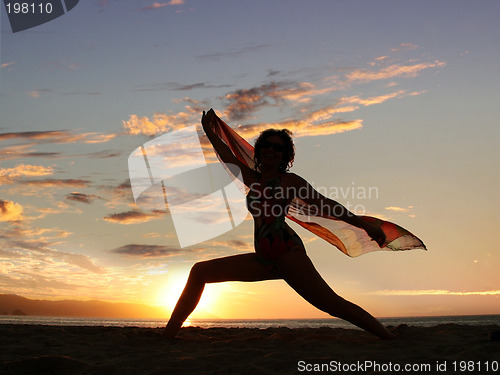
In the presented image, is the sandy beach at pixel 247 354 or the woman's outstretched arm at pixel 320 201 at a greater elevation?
the woman's outstretched arm at pixel 320 201

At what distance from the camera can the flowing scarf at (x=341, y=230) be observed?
5.58 metres

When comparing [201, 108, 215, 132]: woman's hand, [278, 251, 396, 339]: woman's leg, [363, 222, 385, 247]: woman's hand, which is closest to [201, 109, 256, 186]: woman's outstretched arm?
[201, 108, 215, 132]: woman's hand

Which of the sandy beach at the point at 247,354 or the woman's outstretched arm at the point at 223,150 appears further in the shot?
the woman's outstretched arm at the point at 223,150

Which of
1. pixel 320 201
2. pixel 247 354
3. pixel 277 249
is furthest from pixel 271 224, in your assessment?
pixel 247 354

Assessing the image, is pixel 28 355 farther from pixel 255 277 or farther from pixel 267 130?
pixel 267 130

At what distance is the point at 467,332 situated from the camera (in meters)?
5.83

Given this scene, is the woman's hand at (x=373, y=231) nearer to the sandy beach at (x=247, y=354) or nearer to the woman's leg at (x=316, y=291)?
the woman's leg at (x=316, y=291)

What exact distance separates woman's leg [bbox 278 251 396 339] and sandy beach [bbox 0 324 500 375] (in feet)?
0.88

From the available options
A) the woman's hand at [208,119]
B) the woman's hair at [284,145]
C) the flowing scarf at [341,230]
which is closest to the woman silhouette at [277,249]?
the woman's hair at [284,145]

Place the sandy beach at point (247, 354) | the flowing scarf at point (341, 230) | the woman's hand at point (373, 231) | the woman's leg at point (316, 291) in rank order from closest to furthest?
1. the sandy beach at point (247, 354)
2. the woman's leg at point (316, 291)
3. the woman's hand at point (373, 231)
4. the flowing scarf at point (341, 230)

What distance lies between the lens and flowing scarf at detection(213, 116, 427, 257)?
220 inches

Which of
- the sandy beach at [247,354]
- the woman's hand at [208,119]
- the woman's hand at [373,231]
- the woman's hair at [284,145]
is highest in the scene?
the woman's hand at [208,119]

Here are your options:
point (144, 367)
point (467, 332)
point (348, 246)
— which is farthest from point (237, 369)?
point (467, 332)

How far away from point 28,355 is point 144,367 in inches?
53.8
